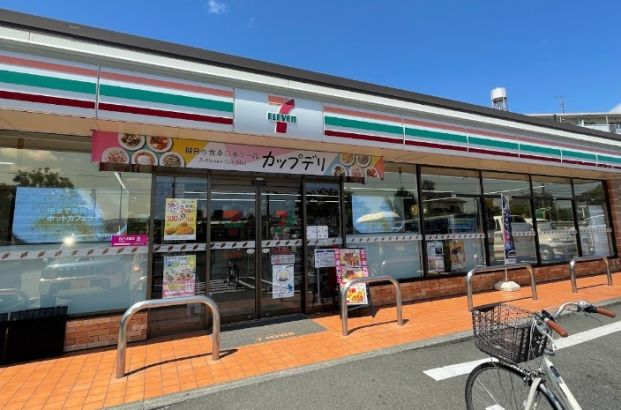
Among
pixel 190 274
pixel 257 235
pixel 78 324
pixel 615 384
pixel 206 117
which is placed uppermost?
pixel 206 117

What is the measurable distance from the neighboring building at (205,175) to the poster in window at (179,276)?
0.02 metres

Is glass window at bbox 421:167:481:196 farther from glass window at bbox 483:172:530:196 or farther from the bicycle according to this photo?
the bicycle

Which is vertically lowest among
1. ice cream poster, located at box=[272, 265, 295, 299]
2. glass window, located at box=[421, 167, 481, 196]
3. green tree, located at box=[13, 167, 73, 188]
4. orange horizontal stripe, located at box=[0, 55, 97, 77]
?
ice cream poster, located at box=[272, 265, 295, 299]

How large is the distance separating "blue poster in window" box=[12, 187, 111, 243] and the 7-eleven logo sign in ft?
9.91

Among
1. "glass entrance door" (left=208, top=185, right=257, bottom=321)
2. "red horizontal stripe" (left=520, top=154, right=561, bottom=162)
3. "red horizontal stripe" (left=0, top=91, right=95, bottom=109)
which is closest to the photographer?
"red horizontal stripe" (left=0, top=91, right=95, bottom=109)

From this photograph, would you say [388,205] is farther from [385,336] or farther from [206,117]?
[206,117]

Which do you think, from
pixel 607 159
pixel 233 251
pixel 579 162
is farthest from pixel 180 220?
pixel 607 159

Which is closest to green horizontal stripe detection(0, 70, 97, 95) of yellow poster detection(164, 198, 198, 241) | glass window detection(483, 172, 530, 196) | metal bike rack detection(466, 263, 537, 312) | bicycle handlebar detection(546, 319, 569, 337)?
yellow poster detection(164, 198, 198, 241)

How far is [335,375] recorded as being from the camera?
3.95 meters

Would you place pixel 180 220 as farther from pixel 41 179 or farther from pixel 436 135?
pixel 436 135

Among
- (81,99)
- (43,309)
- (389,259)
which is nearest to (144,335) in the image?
(43,309)

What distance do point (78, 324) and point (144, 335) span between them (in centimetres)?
90

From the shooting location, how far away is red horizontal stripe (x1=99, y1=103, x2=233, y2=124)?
4.34 m

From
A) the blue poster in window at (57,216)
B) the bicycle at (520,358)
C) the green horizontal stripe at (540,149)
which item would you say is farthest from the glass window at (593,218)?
the blue poster in window at (57,216)
